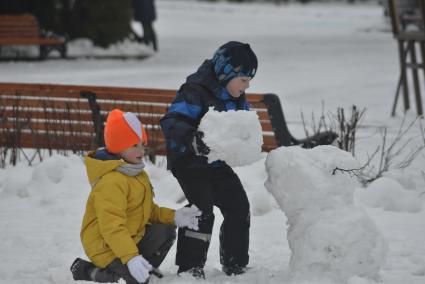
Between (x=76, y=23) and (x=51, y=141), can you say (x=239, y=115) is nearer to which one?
(x=51, y=141)

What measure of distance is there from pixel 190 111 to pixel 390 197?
2422mm

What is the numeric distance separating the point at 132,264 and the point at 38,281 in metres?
1.02

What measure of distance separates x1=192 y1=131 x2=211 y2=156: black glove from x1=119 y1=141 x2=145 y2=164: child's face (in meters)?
0.28

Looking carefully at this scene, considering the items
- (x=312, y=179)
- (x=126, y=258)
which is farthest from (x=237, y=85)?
(x=126, y=258)

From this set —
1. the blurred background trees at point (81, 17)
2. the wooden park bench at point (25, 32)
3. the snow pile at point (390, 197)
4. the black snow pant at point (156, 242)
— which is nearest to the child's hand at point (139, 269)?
the black snow pant at point (156, 242)

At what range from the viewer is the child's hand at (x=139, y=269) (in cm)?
406

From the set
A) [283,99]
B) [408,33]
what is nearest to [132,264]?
[408,33]

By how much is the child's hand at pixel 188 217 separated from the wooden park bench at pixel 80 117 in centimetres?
291

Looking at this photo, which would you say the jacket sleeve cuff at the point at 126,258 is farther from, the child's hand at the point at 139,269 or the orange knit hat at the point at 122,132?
the orange knit hat at the point at 122,132

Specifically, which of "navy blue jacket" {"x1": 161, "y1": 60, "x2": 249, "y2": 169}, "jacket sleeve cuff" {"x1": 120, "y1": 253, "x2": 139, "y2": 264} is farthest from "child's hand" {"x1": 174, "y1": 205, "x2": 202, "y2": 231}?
"jacket sleeve cuff" {"x1": 120, "y1": 253, "x2": 139, "y2": 264}

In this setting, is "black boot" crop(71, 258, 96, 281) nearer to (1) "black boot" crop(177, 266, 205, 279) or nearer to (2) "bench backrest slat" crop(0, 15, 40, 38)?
(1) "black boot" crop(177, 266, 205, 279)

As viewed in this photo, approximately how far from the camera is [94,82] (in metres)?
14.7

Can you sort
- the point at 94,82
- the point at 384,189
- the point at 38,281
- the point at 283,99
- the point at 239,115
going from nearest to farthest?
the point at 239,115 < the point at 38,281 < the point at 384,189 < the point at 283,99 < the point at 94,82

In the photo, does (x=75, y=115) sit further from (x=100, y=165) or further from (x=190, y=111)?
(x=100, y=165)
